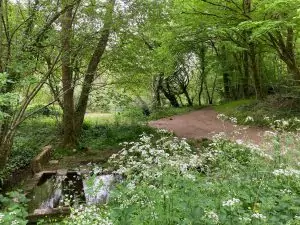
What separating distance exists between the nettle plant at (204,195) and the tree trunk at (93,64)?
556 centimetres

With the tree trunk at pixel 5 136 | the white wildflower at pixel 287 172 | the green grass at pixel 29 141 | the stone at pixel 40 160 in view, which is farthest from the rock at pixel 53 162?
the white wildflower at pixel 287 172

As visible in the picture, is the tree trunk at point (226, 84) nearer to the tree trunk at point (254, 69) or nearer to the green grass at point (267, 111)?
the tree trunk at point (254, 69)

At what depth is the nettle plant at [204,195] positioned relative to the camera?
306 centimetres

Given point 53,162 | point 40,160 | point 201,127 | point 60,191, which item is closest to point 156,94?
point 201,127

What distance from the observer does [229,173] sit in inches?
164

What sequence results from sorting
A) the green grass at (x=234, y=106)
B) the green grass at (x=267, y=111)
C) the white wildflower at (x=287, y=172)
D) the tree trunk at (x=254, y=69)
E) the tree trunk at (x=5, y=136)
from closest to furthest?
the white wildflower at (x=287, y=172)
the tree trunk at (x=5, y=136)
the green grass at (x=267, y=111)
the tree trunk at (x=254, y=69)
the green grass at (x=234, y=106)

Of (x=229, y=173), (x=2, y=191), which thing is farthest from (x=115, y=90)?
(x=229, y=173)

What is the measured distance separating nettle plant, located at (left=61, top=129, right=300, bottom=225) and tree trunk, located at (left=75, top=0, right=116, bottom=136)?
5.56 meters

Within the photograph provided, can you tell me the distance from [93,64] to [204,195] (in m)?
8.86

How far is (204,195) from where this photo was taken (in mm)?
3527

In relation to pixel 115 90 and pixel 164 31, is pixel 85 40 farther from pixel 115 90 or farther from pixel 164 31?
pixel 164 31

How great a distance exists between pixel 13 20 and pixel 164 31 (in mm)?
9101

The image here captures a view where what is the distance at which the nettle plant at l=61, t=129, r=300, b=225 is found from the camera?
3062mm

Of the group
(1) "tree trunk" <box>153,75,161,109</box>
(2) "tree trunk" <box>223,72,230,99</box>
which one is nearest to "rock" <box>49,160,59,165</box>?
(1) "tree trunk" <box>153,75,161,109</box>
